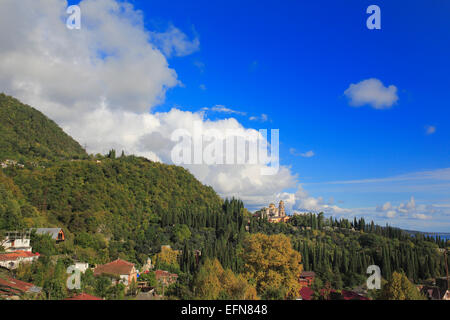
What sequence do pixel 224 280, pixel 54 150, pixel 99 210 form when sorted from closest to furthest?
pixel 224 280 < pixel 99 210 < pixel 54 150

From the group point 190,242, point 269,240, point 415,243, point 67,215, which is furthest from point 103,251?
point 415,243

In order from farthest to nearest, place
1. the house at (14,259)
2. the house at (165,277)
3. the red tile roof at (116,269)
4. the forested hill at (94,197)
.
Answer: the forested hill at (94,197) < the house at (165,277) < the red tile roof at (116,269) < the house at (14,259)

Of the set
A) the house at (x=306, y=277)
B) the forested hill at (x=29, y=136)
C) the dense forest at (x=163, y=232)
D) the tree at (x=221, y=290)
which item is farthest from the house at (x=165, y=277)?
the forested hill at (x=29, y=136)

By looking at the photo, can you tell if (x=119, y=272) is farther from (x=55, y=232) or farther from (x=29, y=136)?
(x=29, y=136)

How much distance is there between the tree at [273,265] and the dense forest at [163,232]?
9cm

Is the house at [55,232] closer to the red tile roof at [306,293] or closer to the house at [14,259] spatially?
the house at [14,259]

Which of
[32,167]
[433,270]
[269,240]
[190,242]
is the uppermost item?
[32,167]

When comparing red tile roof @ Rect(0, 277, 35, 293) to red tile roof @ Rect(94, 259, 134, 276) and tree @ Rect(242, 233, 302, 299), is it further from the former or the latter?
tree @ Rect(242, 233, 302, 299)

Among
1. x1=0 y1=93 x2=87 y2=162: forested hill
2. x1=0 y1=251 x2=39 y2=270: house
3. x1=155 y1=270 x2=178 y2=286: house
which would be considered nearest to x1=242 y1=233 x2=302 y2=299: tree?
x1=155 y1=270 x2=178 y2=286: house

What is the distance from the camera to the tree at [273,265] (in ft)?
83.8

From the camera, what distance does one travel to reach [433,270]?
50312mm

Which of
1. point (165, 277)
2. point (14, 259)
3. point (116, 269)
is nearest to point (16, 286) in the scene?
point (14, 259)

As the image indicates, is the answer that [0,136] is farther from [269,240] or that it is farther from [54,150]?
[269,240]
